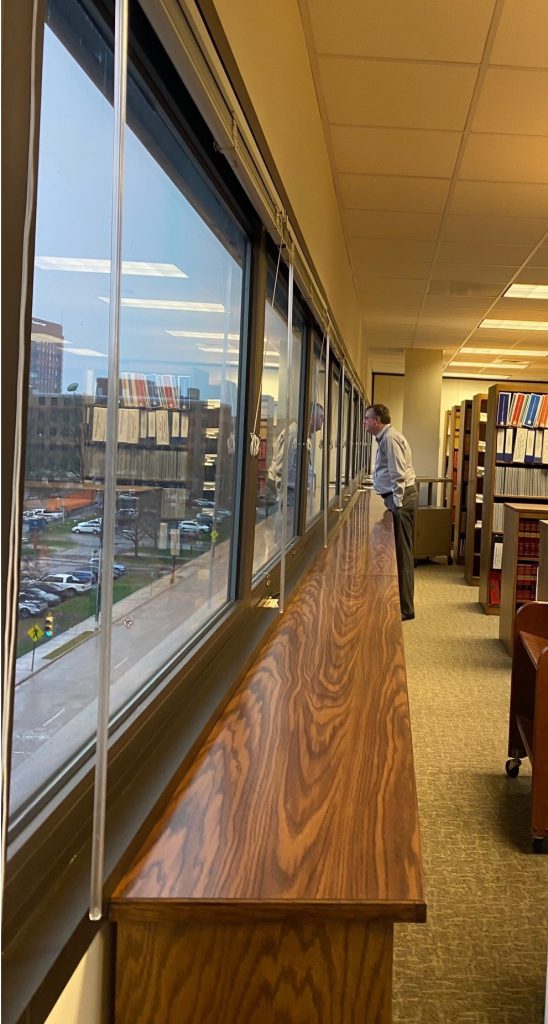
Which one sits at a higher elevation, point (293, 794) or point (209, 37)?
point (209, 37)

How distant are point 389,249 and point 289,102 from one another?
369cm

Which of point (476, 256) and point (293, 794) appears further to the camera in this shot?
point (476, 256)

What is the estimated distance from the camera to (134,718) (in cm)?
141

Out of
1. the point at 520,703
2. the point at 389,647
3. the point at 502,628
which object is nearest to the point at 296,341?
the point at 520,703

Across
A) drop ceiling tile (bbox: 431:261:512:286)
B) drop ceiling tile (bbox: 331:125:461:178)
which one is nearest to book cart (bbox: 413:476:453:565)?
drop ceiling tile (bbox: 431:261:512:286)

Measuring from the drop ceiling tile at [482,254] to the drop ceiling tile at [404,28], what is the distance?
297 cm

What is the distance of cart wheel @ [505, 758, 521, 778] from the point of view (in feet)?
11.5

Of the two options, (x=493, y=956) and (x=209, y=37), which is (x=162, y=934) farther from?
(x=493, y=956)

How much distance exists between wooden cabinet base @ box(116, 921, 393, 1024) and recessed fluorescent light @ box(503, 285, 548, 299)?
7018 millimetres

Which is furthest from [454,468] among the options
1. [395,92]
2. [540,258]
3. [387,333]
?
[395,92]

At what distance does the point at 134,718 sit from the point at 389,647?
3.75 feet

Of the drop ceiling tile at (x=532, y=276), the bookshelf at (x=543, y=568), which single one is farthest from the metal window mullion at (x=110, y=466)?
the drop ceiling tile at (x=532, y=276)

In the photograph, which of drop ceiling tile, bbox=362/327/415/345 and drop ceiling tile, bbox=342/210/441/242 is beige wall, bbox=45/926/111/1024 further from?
drop ceiling tile, bbox=362/327/415/345

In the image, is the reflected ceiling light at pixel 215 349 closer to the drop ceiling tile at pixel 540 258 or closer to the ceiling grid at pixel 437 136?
the ceiling grid at pixel 437 136
